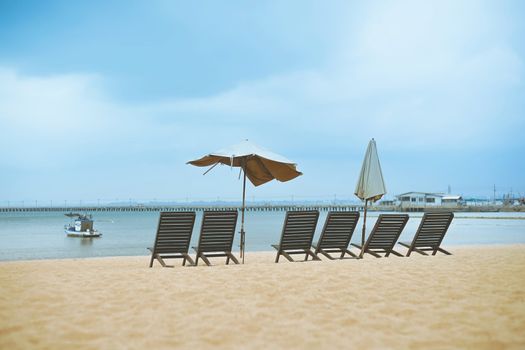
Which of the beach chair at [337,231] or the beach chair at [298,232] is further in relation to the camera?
the beach chair at [337,231]

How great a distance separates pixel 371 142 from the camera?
7586 millimetres

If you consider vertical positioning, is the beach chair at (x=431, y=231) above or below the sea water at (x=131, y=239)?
above

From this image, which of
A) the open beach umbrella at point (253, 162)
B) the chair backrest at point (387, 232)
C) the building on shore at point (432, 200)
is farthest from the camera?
the building on shore at point (432, 200)

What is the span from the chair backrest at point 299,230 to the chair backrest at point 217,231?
786mm

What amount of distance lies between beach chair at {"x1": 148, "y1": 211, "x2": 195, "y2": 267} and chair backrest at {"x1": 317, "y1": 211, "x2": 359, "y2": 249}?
2.01 m

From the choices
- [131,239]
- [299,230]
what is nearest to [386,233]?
[299,230]

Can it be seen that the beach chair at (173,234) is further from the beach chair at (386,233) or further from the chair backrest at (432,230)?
the chair backrest at (432,230)

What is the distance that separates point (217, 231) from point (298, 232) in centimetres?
122

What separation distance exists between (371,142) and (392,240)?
1641 millimetres

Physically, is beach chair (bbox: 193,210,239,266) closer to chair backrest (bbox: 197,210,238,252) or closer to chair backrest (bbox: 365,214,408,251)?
chair backrest (bbox: 197,210,238,252)

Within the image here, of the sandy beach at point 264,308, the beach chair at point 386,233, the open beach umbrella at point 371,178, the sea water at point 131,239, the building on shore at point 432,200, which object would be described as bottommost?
the sea water at point 131,239

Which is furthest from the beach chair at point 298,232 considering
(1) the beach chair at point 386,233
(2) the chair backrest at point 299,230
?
(1) the beach chair at point 386,233

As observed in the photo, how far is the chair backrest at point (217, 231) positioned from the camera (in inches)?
246

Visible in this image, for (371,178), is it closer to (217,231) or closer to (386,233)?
(386,233)
